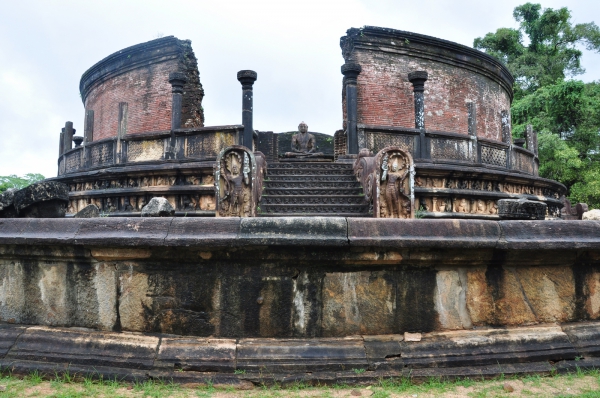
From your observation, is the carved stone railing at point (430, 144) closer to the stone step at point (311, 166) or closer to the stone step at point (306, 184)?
the stone step at point (311, 166)

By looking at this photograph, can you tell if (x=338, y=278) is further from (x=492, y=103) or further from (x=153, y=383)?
(x=492, y=103)

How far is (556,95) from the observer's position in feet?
65.6

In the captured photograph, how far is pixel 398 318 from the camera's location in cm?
263

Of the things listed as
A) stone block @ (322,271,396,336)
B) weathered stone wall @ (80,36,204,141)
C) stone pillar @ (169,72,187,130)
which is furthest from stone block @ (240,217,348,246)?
weathered stone wall @ (80,36,204,141)

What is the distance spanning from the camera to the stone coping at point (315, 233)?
2.54 metres

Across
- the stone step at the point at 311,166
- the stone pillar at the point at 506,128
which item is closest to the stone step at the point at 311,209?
the stone step at the point at 311,166

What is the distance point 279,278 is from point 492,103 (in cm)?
1547

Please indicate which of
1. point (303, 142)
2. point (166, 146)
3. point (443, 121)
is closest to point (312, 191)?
point (166, 146)

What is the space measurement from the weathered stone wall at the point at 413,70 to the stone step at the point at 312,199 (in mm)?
5975

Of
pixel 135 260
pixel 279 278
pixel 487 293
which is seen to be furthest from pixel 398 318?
pixel 135 260

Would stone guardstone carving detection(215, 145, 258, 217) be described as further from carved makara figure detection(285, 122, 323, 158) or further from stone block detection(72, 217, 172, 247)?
carved makara figure detection(285, 122, 323, 158)

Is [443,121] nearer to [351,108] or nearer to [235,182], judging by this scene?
[351,108]

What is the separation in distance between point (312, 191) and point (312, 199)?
0.38 m

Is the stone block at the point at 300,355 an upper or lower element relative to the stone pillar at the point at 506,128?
lower
